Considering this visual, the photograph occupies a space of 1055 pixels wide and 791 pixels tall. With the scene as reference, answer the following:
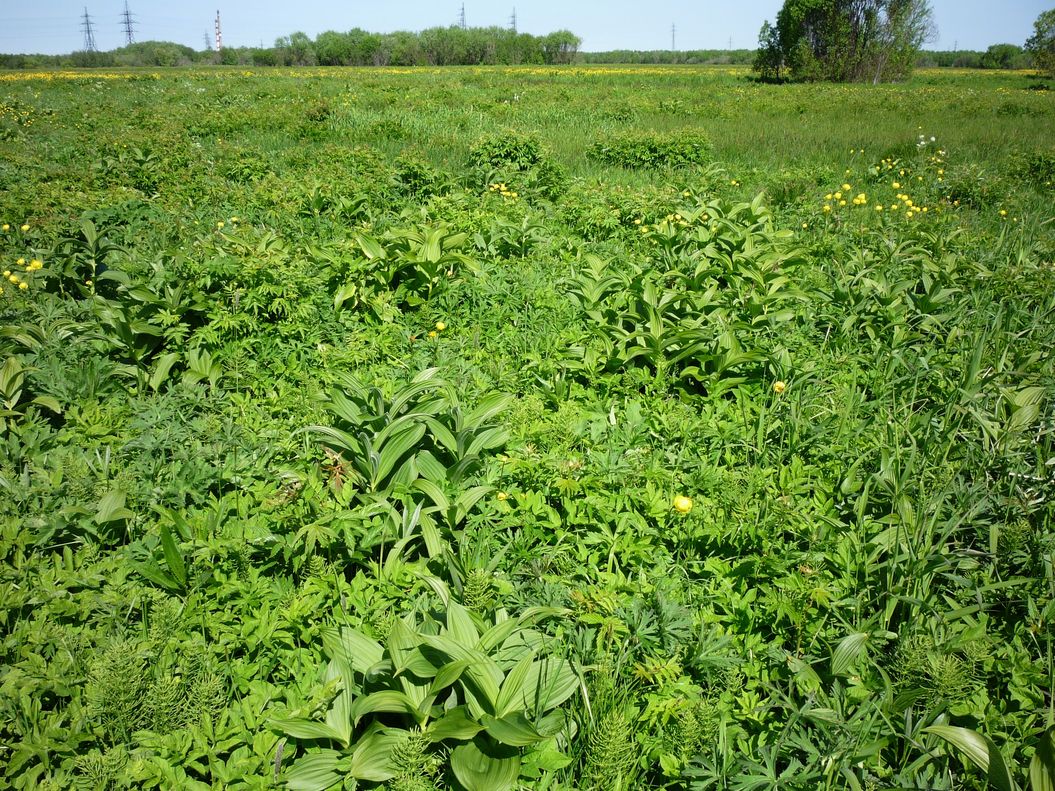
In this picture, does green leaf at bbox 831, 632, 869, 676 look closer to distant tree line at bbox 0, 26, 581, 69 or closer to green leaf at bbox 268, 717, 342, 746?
green leaf at bbox 268, 717, 342, 746

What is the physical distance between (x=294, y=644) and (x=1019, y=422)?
10.3 feet

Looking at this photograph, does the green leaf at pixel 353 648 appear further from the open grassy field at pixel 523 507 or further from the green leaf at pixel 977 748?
the green leaf at pixel 977 748

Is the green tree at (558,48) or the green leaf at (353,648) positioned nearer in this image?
the green leaf at (353,648)

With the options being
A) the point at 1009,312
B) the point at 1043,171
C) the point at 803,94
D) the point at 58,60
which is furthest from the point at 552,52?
the point at 1009,312

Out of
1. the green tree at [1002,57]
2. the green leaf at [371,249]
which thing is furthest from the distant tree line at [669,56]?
the green leaf at [371,249]

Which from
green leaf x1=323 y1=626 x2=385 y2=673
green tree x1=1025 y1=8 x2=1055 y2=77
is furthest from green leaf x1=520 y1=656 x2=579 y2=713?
green tree x1=1025 y1=8 x2=1055 y2=77

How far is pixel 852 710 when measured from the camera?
1649 millimetres

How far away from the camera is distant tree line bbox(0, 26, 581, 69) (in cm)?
7556

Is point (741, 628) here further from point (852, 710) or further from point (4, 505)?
point (4, 505)

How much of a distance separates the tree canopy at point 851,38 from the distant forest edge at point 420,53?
44355mm

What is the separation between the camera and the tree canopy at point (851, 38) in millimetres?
33719

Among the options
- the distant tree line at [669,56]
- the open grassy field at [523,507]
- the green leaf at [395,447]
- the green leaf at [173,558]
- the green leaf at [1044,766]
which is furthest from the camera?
the distant tree line at [669,56]

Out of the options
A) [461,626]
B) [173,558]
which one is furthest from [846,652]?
[173,558]

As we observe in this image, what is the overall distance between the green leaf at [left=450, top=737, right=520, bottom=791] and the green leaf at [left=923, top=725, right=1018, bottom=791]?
1050 mm
